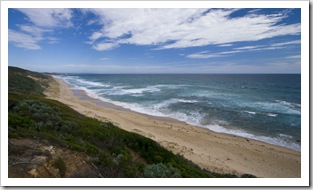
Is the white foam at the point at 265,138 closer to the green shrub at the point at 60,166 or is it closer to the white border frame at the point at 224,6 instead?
the white border frame at the point at 224,6

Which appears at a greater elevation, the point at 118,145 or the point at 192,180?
the point at 118,145

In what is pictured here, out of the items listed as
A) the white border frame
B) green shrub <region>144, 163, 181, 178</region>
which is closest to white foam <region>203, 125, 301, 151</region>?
the white border frame

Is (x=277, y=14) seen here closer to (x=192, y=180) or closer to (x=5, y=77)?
(x=192, y=180)

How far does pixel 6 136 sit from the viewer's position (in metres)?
4.79

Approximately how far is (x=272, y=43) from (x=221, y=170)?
17.6 feet

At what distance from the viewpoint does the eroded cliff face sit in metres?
4.06

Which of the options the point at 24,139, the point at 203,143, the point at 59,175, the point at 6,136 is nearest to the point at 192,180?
the point at 59,175

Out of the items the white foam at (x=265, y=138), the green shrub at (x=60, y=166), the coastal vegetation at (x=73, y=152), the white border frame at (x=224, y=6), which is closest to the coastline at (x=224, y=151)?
the white foam at (x=265, y=138)

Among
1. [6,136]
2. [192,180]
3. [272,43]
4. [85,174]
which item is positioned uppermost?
[272,43]

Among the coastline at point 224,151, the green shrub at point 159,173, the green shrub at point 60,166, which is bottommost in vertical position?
the coastline at point 224,151

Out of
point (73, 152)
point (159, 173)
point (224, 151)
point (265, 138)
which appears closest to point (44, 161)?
point (73, 152)

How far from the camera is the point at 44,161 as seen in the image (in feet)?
13.8

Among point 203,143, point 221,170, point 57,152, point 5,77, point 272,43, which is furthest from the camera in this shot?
point 203,143

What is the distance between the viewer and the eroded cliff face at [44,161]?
4.06 meters
